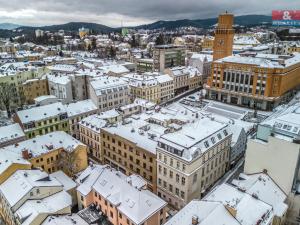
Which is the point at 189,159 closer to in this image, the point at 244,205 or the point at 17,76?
the point at 244,205

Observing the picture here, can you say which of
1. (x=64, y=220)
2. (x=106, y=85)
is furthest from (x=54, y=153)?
(x=106, y=85)

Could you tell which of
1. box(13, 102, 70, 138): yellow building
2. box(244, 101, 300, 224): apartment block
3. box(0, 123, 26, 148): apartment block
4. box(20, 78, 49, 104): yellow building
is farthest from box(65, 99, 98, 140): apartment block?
box(244, 101, 300, 224): apartment block

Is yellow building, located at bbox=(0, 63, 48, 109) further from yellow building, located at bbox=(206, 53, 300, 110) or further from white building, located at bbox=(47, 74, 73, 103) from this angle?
yellow building, located at bbox=(206, 53, 300, 110)

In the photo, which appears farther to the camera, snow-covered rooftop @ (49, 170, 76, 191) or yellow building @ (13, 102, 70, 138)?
yellow building @ (13, 102, 70, 138)

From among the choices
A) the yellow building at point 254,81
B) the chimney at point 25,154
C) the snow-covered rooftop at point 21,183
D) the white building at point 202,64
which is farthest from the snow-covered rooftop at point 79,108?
the white building at point 202,64

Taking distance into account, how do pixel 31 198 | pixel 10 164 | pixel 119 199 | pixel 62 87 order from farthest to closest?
pixel 62 87 < pixel 10 164 < pixel 31 198 < pixel 119 199

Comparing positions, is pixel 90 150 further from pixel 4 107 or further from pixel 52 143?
pixel 4 107

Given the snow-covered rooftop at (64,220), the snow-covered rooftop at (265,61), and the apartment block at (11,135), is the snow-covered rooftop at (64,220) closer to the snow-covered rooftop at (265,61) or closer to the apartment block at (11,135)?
the apartment block at (11,135)
